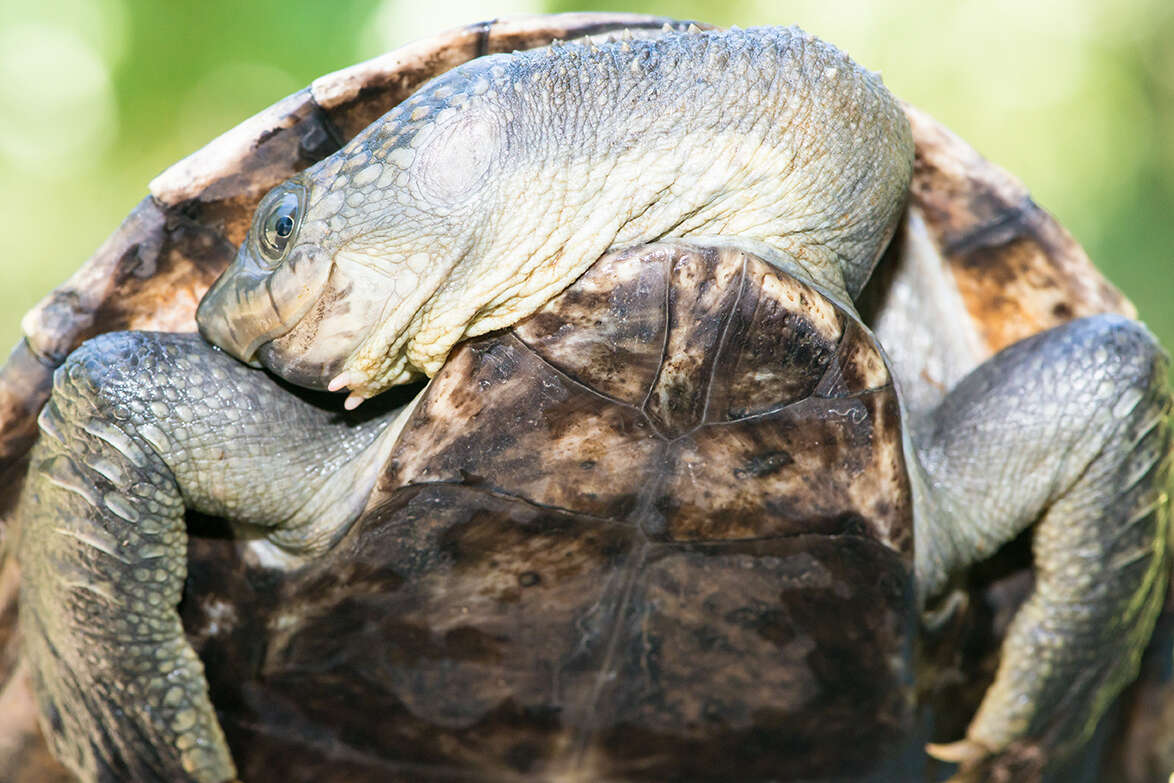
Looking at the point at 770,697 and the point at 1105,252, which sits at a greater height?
the point at 1105,252

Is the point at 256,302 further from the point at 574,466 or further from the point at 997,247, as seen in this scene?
the point at 997,247

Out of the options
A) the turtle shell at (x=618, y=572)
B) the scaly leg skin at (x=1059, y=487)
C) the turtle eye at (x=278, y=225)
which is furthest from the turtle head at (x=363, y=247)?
the scaly leg skin at (x=1059, y=487)

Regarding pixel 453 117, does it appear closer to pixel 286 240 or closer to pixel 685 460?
pixel 286 240

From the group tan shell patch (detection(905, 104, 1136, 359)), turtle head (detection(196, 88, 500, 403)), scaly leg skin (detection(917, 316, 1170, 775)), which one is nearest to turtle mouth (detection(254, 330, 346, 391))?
turtle head (detection(196, 88, 500, 403))

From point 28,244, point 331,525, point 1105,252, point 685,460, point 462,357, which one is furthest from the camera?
point 28,244

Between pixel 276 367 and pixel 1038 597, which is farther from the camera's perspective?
pixel 1038 597

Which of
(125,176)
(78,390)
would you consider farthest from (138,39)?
(78,390)
